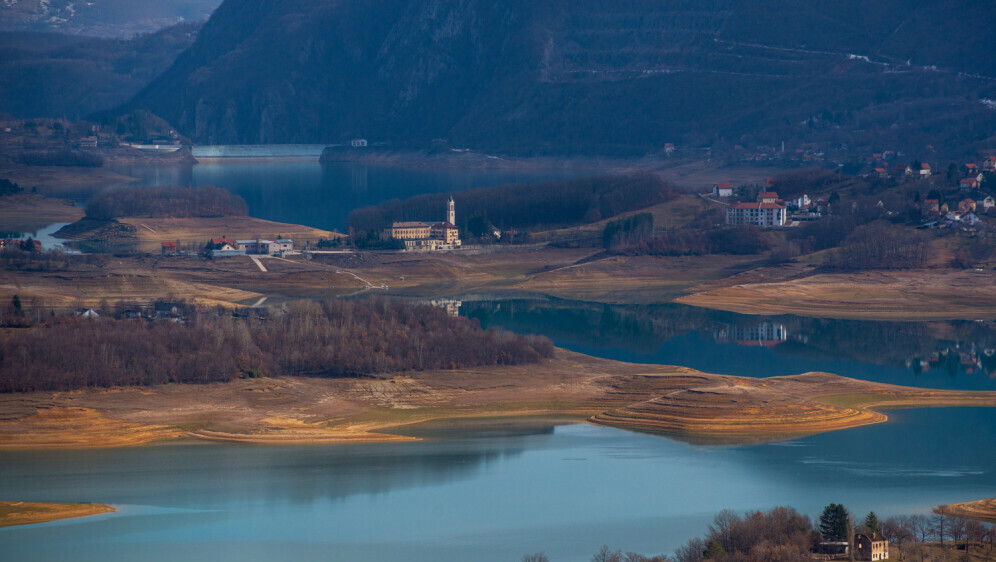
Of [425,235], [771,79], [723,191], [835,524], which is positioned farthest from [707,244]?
[771,79]

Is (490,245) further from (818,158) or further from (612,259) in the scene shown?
(818,158)

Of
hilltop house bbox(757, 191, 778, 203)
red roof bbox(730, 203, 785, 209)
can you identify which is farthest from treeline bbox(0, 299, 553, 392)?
hilltop house bbox(757, 191, 778, 203)

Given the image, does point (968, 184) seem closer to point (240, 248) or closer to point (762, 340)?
point (762, 340)

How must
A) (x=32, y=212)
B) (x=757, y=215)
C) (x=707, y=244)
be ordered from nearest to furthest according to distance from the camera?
1. (x=707, y=244)
2. (x=757, y=215)
3. (x=32, y=212)

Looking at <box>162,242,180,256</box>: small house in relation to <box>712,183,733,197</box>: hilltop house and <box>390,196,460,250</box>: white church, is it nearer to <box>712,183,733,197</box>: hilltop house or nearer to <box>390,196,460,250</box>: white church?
<box>390,196,460,250</box>: white church

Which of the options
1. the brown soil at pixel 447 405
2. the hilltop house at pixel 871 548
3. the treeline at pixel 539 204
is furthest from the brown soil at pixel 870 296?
the hilltop house at pixel 871 548

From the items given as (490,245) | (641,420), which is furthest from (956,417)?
(490,245)
